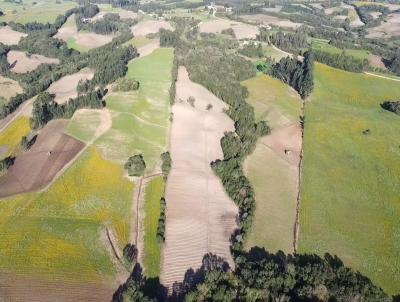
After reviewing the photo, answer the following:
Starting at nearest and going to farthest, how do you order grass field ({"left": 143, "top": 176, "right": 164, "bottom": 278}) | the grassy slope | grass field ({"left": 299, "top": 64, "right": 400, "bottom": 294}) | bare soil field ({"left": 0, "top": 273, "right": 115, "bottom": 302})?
1. bare soil field ({"left": 0, "top": 273, "right": 115, "bottom": 302})
2. grass field ({"left": 143, "top": 176, "right": 164, "bottom": 278})
3. grass field ({"left": 299, "top": 64, "right": 400, "bottom": 294})
4. the grassy slope

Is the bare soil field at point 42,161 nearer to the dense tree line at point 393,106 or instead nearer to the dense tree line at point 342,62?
the dense tree line at point 393,106

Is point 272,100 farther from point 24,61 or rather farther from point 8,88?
point 24,61

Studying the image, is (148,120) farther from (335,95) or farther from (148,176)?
(335,95)

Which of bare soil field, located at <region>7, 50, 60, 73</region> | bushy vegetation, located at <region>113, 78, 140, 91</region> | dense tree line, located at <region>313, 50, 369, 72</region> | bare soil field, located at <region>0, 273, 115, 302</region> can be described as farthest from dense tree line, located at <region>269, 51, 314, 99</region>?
bare soil field, located at <region>7, 50, 60, 73</region>

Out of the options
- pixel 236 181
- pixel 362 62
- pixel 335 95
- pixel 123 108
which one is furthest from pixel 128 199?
pixel 362 62

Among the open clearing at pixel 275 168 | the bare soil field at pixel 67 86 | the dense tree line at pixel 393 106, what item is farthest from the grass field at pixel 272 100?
the bare soil field at pixel 67 86

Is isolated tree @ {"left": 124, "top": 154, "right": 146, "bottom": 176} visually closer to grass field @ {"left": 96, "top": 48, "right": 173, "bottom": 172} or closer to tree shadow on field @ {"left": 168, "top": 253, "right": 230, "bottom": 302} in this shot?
grass field @ {"left": 96, "top": 48, "right": 173, "bottom": 172}

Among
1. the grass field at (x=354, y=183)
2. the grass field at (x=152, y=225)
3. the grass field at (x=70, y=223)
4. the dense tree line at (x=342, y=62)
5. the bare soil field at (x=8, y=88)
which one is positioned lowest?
the bare soil field at (x=8, y=88)
